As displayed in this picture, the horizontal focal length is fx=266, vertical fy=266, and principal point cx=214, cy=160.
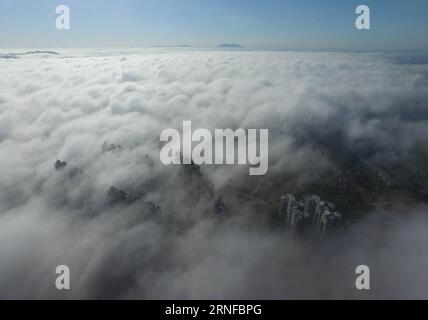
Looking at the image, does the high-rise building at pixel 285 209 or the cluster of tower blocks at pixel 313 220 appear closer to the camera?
the cluster of tower blocks at pixel 313 220

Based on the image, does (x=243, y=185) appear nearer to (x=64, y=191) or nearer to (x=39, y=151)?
(x=64, y=191)

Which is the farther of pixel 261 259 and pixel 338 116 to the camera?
pixel 338 116

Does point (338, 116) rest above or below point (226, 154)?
above

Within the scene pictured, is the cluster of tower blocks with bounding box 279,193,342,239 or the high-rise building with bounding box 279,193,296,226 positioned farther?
the high-rise building with bounding box 279,193,296,226

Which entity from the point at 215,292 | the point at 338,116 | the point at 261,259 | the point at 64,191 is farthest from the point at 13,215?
the point at 338,116

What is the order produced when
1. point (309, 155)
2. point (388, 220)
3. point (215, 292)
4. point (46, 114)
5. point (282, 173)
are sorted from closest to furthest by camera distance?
point (215, 292), point (388, 220), point (282, 173), point (309, 155), point (46, 114)

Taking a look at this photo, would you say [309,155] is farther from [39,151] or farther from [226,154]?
[39,151]

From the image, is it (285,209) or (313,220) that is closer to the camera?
(313,220)
